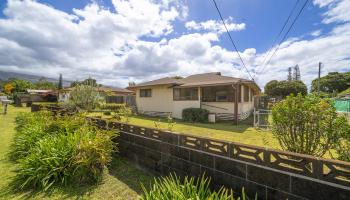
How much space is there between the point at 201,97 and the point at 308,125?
1017 centimetres

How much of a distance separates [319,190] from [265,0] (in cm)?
899

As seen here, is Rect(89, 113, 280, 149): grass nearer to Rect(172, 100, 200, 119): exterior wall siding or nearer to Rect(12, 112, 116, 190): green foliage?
Rect(12, 112, 116, 190): green foliage

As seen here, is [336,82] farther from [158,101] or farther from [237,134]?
[237,134]

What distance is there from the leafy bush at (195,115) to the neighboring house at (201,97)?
2.66 feet

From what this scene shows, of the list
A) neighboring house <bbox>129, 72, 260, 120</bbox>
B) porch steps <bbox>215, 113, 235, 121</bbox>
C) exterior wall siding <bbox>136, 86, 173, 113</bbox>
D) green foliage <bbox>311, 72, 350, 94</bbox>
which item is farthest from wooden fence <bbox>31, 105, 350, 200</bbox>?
green foliage <bbox>311, 72, 350, 94</bbox>


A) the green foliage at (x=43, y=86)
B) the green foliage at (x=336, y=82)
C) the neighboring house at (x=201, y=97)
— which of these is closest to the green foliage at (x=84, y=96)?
the neighboring house at (x=201, y=97)

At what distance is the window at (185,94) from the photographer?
13.4 m

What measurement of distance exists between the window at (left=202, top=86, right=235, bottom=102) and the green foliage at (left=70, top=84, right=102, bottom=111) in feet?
24.9

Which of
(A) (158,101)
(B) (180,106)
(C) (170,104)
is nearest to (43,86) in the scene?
(A) (158,101)

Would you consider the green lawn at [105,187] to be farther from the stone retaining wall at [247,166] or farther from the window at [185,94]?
the window at [185,94]

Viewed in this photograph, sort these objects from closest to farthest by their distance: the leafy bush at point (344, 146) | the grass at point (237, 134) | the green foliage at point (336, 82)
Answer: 1. the leafy bush at point (344, 146)
2. the grass at point (237, 134)
3. the green foliage at point (336, 82)

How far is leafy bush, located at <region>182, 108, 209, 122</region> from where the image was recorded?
11906 mm

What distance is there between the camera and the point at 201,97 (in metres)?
13.2

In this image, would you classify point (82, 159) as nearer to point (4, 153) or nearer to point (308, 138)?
point (4, 153)
